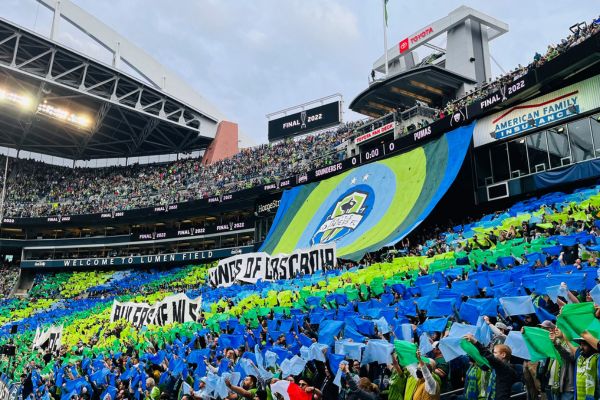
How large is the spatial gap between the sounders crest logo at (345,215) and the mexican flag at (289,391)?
66.8 ft

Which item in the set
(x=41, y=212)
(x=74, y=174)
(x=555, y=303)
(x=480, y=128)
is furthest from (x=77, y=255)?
(x=555, y=303)

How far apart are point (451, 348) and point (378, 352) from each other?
1366 millimetres

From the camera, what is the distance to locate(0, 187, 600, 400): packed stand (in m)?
6.45

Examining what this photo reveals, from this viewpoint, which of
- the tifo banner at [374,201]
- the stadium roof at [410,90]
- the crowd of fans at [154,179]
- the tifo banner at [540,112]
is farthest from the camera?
the crowd of fans at [154,179]

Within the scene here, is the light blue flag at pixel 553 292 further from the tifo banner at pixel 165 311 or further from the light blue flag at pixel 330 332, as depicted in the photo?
the tifo banner at pixel 165 311

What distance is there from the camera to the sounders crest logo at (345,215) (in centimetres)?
2911

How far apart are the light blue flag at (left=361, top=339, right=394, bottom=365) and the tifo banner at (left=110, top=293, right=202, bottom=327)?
511 inches

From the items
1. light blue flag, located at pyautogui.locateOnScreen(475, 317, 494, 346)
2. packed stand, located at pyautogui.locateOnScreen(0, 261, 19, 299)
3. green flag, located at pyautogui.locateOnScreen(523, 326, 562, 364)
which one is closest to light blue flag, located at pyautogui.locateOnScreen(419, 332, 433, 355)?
light blue flag, located at pyautogui.locateOnScreen(475, 317, 494, 346)

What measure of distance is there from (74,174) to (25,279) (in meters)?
16.8

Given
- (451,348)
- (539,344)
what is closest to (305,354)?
(451,348)

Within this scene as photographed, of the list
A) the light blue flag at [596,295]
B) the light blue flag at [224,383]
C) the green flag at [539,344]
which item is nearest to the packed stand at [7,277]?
the light blue flag at [224,383]

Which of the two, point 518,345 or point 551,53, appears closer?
point 518,345

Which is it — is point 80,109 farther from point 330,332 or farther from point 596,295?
point 596,295

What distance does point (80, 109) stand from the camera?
57.1m
